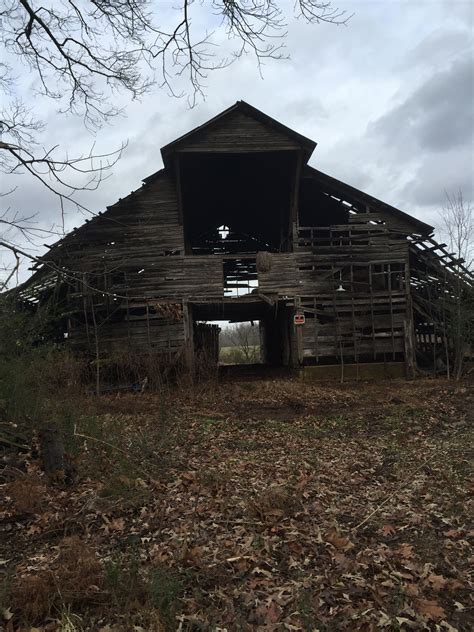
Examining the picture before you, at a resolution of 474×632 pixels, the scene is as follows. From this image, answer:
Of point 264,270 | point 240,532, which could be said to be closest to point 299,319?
point 264,270

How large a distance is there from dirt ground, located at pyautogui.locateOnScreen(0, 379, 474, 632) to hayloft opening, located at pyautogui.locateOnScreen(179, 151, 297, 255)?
11.3 meters

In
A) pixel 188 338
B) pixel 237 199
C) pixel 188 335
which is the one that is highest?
pixel 237 199

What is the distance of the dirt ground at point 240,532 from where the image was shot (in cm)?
387

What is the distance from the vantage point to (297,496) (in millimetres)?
6234

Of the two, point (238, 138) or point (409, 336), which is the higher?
point (238, 138)

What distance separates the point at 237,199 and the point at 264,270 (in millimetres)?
6148

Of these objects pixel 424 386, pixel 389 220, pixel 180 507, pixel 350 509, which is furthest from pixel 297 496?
pixel 389 220

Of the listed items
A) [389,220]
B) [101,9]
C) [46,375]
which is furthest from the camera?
[389,220]

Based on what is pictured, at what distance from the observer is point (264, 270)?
680 inches

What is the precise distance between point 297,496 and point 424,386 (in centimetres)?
1093

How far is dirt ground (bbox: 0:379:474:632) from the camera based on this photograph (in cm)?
387

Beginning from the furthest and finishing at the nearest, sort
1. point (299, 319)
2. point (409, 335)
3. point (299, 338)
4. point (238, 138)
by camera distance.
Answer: point (409, 335) → point (299, 338) → point (299, 319) → point (238, 138)

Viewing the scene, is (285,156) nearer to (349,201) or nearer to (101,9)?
(349,201)

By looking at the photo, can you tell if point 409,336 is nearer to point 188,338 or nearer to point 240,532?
point 188,338
